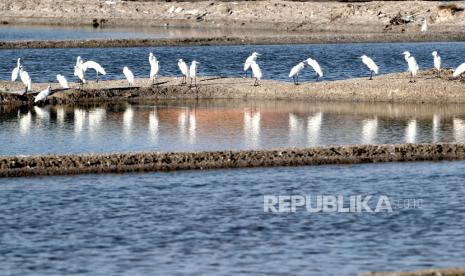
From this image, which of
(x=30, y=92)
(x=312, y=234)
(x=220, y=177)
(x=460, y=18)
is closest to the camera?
(x=312, y=234)

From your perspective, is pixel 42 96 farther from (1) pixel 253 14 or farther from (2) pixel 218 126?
(1) pixel 253 14

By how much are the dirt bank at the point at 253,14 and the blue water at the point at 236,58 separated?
969cm

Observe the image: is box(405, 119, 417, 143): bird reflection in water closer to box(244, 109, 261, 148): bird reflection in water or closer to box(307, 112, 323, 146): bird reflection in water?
box(307, 112, 323, 146): bird reflection in water

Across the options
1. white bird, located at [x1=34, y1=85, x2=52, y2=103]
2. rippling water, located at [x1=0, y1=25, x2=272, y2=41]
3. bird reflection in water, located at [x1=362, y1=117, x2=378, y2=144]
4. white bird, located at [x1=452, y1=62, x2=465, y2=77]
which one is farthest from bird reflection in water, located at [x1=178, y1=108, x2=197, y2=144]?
rippling water, located at [x1=0, y1=25, x2=272, y2=41]

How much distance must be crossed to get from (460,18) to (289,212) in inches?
1936

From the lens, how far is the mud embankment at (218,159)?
2147 centimetres

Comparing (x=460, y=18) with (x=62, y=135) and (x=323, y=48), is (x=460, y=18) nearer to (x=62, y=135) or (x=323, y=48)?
(x=323, y=48)

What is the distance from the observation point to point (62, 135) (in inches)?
1047

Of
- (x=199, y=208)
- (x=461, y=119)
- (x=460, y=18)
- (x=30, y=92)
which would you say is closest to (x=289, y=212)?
(x=199, y=208)

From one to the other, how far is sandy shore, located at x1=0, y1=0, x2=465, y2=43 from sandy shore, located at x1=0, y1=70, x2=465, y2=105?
23.6 metres

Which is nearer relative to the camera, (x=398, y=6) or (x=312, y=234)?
(x=312, y=234)

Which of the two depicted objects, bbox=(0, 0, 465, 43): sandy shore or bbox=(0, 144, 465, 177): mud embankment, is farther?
bbox=(0, 0, 465, 43): sandy shore

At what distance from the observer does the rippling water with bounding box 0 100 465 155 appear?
2491cm

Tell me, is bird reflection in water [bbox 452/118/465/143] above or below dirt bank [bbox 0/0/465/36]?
below
